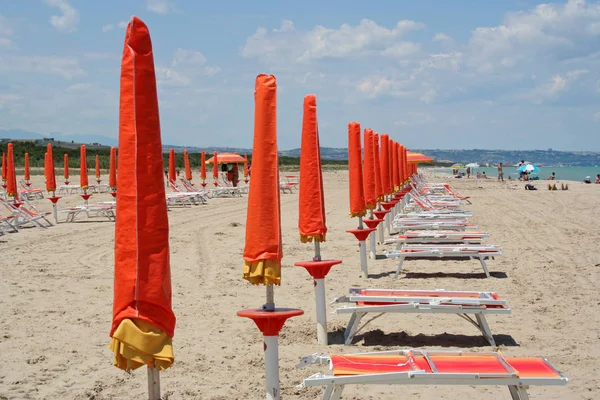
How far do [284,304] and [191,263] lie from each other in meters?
3.46

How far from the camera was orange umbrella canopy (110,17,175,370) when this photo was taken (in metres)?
2.82

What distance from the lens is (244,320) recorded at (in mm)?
6938

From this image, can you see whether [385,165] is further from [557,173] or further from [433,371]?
[557,173]

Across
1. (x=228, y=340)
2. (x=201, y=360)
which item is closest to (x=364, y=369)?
(x=201, y=360)

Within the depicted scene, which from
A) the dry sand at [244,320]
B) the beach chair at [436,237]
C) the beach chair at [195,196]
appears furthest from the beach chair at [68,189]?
the beach chair at [436,237]

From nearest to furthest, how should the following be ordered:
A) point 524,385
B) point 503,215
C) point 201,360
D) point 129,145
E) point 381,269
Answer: point 129,145 < point 524,385 < point 201,360 < point 381,269 < point 503,215

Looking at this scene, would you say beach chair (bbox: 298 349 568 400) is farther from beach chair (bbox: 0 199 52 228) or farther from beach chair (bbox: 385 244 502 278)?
beach chair (bbox: 0 199 52 228)

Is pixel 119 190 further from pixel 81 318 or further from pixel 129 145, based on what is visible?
pixel 81 318

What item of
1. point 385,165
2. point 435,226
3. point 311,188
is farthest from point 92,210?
point 311,188

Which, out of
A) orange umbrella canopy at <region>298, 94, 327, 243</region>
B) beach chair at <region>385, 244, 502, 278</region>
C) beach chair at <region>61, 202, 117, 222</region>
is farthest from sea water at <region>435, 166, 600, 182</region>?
orange umbrella canopy at <region>298, 94, 327, 243</region>

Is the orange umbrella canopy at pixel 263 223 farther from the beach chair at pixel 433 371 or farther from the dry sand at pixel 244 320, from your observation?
the dry sand at pixel 244 320

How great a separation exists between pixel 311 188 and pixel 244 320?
72.0 inches

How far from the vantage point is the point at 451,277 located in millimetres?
9320

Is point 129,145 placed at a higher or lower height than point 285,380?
higher
